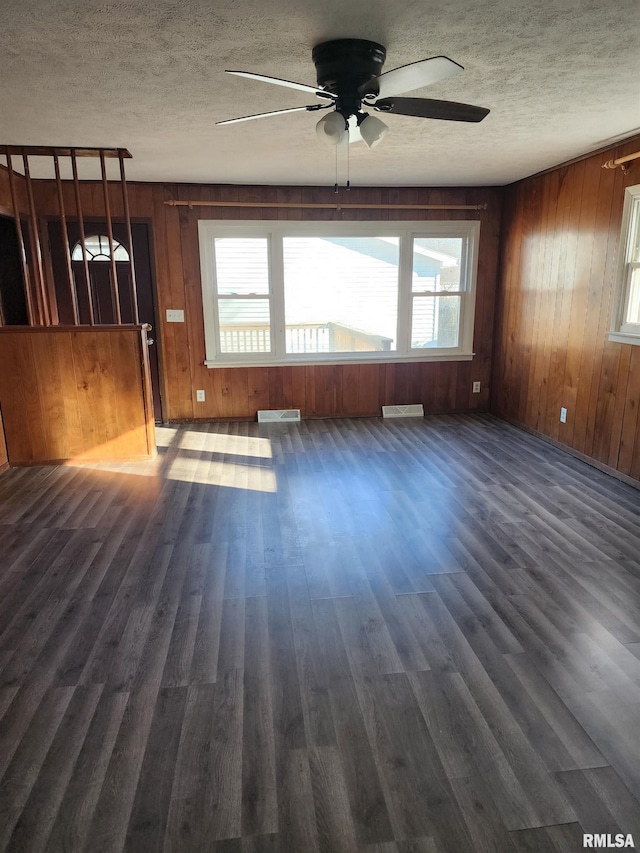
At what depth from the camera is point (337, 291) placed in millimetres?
5695

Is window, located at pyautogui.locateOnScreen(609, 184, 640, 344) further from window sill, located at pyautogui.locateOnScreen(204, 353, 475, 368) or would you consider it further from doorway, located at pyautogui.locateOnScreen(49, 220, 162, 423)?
doorway, located at pyautogui.locateOnScreen(49, 220, 162, 423)

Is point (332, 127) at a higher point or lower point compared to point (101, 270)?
higher

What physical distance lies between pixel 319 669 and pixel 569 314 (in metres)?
3.91

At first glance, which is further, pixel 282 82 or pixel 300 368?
pixel 300 368

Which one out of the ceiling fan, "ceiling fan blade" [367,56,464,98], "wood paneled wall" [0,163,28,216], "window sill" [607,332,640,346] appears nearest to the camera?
"ceiling fan blade" [367,56,464,98]

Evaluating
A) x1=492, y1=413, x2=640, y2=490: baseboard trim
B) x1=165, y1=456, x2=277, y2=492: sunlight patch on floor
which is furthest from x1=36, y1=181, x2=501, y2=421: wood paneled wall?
x1=165, y1=456, x2=277, y2=492: sunlight patch on floor

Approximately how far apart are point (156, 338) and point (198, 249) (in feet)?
3.41

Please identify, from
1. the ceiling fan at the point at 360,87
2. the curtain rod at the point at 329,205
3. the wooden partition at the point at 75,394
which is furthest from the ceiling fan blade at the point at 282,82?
the curtain rod at the point at 329,205

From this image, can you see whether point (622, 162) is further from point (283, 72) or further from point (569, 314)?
point (283, 72)

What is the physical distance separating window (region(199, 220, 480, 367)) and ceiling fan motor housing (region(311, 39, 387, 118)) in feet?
10.6

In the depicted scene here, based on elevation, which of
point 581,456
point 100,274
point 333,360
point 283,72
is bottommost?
point 581,456

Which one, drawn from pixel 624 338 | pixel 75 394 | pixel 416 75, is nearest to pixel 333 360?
pixel 75 394

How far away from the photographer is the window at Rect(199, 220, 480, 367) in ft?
18.0

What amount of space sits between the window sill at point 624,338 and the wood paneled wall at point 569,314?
0.13ft
